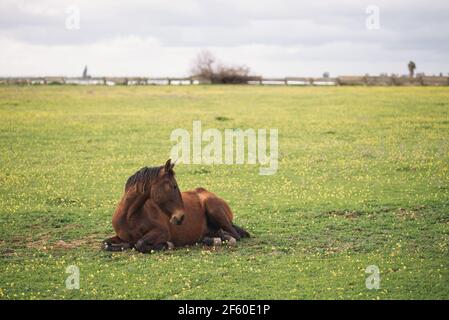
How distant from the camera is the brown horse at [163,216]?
11656 mm

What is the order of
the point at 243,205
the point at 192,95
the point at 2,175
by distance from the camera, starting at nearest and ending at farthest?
1. the point at 243,205
2. the point at 2,175
3. the point at 192,95

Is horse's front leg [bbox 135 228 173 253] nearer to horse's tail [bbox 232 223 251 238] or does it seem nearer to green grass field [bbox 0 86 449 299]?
green grass field [bbox 0 86 449 299]

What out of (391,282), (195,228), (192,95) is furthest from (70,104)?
(391,282)

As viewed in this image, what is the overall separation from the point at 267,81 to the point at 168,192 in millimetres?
72193

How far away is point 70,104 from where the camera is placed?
47.7 metres

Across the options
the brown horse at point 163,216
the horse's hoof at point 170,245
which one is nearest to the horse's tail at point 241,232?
the brown horse at point 163,216

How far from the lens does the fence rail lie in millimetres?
73169

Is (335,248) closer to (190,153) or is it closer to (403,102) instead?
(190,153)

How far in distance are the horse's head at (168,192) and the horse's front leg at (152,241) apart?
57cm

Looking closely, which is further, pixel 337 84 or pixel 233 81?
pixel 233 81

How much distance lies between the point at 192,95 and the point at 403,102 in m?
19.3

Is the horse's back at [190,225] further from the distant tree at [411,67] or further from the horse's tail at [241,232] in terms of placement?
the distant tree at [411,67]

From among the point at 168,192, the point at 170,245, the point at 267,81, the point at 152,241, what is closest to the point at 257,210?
the point at 170,245

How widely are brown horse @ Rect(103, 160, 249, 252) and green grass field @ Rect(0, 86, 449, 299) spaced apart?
0.32m
